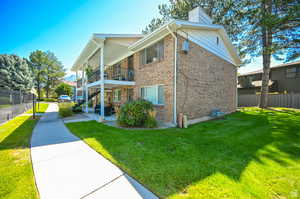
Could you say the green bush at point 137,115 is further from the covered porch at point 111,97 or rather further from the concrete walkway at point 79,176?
the concrete walkway at point 79,176

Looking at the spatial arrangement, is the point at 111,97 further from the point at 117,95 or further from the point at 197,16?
the point at 197,16

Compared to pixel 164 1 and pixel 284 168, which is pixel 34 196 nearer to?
pixel 284 168

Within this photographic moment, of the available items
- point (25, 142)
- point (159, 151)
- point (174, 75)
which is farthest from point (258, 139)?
point (25, 142)

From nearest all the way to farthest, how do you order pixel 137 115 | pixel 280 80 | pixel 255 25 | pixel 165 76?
pixel 137 115 → pixel 165 76 → pixel 255 25 → pixel 280 80

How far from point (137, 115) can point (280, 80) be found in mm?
21882

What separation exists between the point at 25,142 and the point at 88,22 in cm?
1001

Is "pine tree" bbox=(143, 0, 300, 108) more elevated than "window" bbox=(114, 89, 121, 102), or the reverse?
"pine tree" bbox=(143, 0, 300, 108)

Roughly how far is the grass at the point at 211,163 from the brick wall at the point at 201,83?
2.89 meters

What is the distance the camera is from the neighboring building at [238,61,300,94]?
16520mm

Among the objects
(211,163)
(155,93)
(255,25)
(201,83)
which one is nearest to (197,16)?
(201,83)

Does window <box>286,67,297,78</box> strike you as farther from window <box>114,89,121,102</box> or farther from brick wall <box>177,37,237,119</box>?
window <box>114,89,121,102</box>

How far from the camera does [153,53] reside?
8.93 m

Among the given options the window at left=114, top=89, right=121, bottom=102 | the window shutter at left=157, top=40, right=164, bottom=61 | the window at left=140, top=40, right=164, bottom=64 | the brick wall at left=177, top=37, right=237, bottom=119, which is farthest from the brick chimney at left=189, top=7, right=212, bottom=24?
Result: the window at left=114, top=89, right=121, bottom=102

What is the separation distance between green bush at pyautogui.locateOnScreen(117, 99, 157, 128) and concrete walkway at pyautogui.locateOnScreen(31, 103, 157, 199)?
2941mm
